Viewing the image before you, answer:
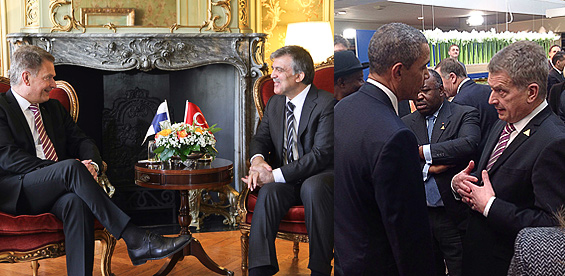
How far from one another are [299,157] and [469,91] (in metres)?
0.27

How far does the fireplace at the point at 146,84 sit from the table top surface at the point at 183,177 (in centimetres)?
87

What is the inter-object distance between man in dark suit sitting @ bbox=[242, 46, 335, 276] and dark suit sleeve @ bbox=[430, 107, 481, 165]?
0.07m

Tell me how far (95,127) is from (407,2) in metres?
2.87

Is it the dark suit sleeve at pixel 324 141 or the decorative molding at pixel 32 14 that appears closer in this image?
the dark suit sleeve at pixel 324 141

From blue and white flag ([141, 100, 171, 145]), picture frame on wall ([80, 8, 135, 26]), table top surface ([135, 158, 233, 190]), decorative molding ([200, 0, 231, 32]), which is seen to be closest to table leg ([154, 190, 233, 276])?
table top surface ([135, 158, 233, 190])

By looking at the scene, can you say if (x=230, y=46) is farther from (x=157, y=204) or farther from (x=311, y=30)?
Result: (x=311, y=30)

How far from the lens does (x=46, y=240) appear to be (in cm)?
165

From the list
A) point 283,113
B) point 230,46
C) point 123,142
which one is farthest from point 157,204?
point 283,113

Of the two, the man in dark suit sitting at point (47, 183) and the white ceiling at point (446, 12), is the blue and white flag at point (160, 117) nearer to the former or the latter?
the man in dark suit sitting at point (47, 183)

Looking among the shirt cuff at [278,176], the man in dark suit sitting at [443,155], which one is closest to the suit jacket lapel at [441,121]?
the man in dark suit sitting at [443,155]

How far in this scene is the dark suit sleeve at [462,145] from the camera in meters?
0.30

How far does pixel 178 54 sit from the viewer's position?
283 centimetres

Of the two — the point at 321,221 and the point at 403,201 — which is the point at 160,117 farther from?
the point at 403,201

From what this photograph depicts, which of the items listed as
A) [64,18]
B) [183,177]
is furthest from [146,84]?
[183,177]
